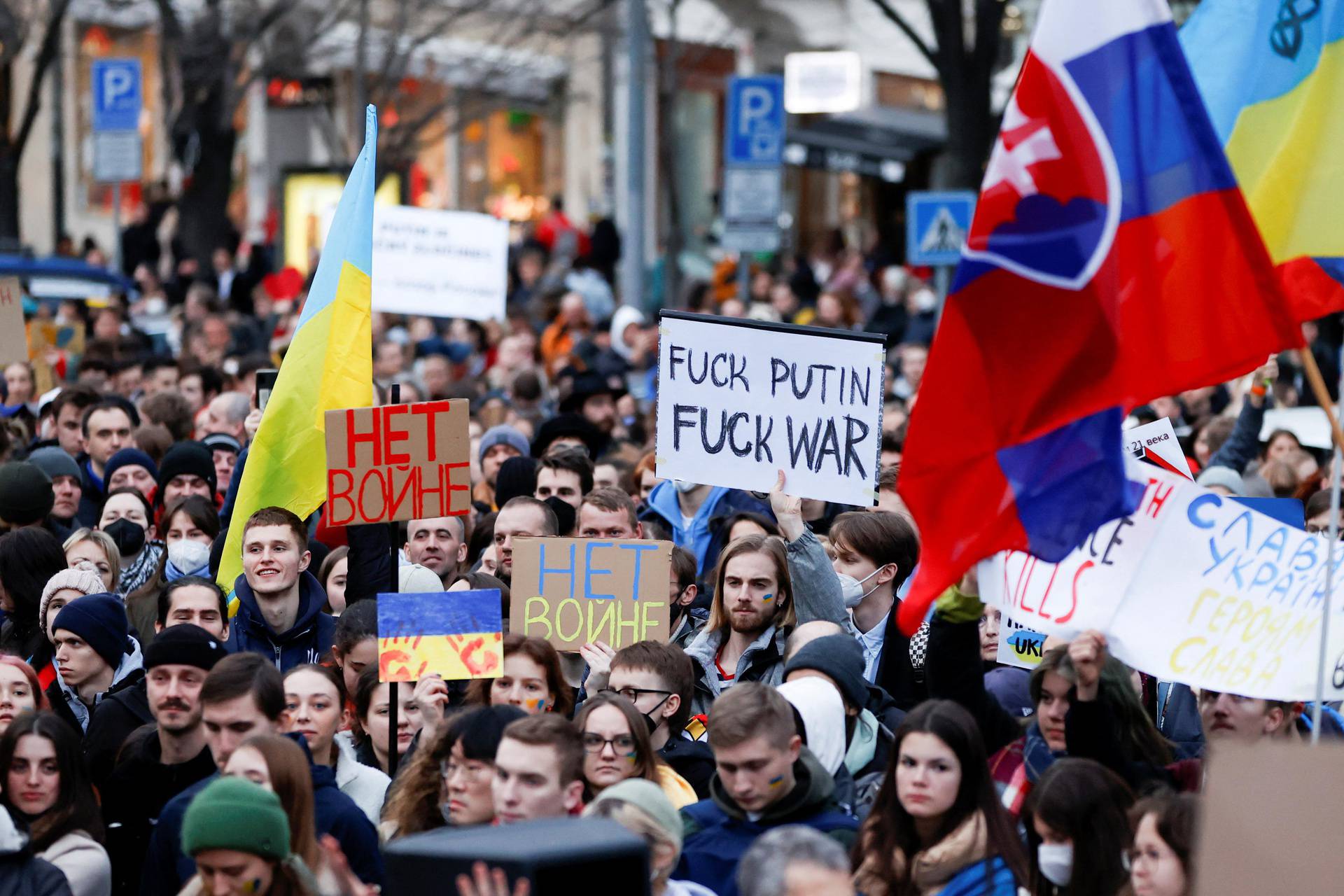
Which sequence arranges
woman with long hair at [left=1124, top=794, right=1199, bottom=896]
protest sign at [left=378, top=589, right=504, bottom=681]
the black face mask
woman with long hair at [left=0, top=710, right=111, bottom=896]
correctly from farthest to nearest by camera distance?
1. the black face mask
2. protest sign at [left=378, top=589, right=504, bottom=681]
3. woman with long hair at [left=0, top=710, right=111, bottom=896]
4. woman with long hair at [left=1124, top=794, right=1199, bottom=896]

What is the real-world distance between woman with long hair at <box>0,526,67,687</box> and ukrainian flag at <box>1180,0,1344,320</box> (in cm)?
446

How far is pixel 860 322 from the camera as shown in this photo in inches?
829

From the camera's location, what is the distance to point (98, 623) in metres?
7.16

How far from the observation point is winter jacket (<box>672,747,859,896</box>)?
553 cm

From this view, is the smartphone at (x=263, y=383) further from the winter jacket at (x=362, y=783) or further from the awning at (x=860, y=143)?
the awning at (x=860, y=143)


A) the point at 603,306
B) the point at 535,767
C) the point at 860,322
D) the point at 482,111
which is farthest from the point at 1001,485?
the point at 482,111

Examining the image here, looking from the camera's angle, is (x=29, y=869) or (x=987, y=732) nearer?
(x=29, y=869)

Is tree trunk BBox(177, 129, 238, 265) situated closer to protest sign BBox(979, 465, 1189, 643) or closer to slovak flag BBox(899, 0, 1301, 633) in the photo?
protest sign BBox(979, 465, 1189, 643)

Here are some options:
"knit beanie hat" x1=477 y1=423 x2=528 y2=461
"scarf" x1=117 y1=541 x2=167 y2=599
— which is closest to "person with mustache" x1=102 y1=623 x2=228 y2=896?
"scarf" x1=117 y1=541 x2=167 y2=599

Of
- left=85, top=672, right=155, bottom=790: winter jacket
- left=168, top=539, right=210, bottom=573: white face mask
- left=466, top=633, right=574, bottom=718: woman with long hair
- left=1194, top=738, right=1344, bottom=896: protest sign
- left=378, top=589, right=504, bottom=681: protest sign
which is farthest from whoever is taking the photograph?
left=168, top=539, right=210, bottom=573: white face mask

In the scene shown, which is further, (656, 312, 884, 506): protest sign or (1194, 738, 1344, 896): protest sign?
(656, 312, 884, 506): protest sign

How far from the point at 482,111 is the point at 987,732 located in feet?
88.1

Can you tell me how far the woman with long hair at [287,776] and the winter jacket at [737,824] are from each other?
0.95 metres

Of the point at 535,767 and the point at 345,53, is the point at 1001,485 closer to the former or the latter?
the point at 535,767
